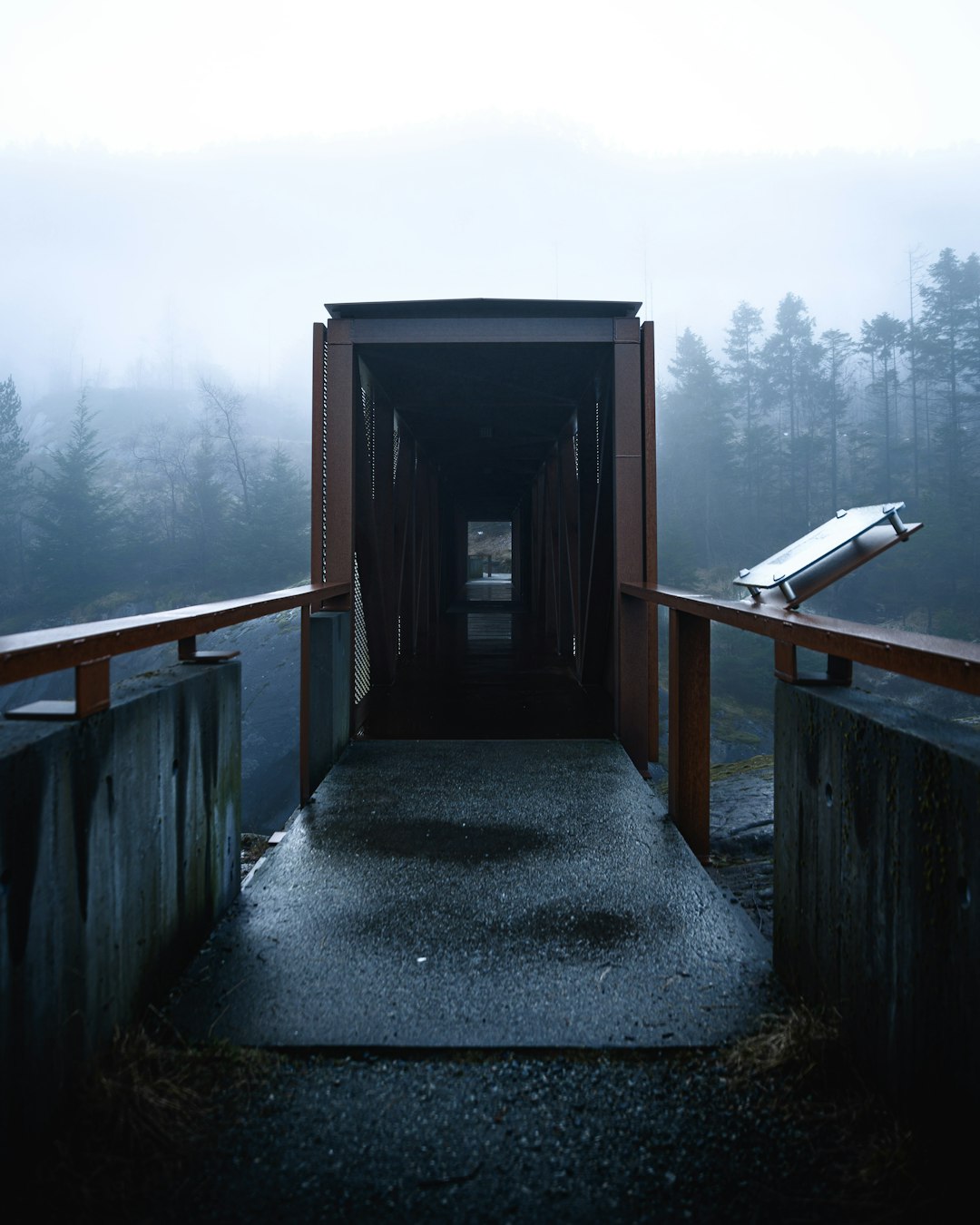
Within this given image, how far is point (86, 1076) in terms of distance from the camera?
154 cm

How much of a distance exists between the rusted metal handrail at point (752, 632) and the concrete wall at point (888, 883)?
5.3 inches

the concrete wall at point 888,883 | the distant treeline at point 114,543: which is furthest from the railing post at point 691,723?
the distant treeline at point 114,543

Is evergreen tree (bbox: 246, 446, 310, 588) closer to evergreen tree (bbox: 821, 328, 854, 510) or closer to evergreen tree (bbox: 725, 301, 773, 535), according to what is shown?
evergreen tree (bbox: 725, 301, 773, 535)

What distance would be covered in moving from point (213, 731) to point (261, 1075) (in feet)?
3.36

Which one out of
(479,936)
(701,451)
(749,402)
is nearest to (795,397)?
(749,402)

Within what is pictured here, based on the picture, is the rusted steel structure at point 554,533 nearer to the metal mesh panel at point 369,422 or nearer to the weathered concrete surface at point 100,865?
the metal mesh panel at point 369,422

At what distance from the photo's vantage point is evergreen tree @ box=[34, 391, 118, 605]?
41.6m

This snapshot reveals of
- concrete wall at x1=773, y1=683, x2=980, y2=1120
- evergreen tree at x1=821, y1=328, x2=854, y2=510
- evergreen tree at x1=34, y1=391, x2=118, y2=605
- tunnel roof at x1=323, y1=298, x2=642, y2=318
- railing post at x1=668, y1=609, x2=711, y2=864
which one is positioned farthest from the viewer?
evergreen tree at x1=821, y1=328, x2=854, y2=510

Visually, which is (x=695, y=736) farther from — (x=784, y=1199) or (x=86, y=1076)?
(x=86, y=1076)

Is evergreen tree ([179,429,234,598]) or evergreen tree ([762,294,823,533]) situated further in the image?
evergreen tree ([762,294,823,533])

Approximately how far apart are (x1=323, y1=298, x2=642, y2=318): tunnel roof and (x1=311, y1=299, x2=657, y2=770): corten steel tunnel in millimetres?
12

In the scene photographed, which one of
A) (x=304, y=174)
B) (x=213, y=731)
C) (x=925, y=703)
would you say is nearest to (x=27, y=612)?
(x=925, y=703)

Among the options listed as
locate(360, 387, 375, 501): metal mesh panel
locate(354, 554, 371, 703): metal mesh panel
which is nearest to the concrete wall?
locate(354, 554, 371, 703): metal mesh panel

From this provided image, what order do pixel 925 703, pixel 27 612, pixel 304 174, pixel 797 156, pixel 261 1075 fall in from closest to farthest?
pixel 261 1075
pixel 925 703
pixel 27 612
pixel 797 156
pixel 304 174
